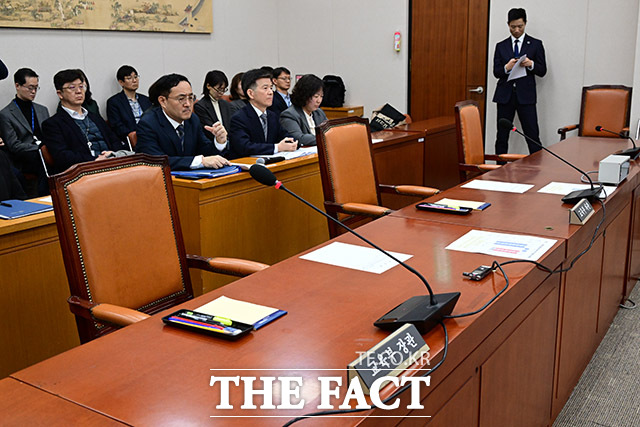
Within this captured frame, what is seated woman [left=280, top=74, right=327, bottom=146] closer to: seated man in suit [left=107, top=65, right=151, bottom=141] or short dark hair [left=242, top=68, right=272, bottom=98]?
short dark hair [left=242, top=68, right=272, bottom=98]

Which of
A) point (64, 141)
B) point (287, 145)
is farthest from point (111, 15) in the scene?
point (287, 145)

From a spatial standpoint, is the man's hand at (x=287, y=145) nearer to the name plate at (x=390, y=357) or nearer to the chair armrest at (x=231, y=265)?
the chair armrest at (x=231, y=265)

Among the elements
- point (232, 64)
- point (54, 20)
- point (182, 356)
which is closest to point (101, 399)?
point (182, 356)

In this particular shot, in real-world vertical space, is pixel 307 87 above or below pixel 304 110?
above

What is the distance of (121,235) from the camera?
1948 mm

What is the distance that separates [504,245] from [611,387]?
3.26 feet

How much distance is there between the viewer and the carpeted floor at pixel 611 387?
226 cm

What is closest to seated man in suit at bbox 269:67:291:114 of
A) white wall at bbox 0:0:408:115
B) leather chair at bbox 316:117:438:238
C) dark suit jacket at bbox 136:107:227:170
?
white wall at bbox 0:0:408:115

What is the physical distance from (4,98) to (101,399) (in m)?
4.85

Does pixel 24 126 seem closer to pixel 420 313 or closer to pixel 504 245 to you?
pixel 504 245

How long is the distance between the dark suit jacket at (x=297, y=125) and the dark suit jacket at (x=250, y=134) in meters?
0.19

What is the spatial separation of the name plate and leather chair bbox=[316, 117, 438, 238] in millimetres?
1485

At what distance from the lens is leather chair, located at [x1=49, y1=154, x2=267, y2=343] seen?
Answer: 182 centimetres

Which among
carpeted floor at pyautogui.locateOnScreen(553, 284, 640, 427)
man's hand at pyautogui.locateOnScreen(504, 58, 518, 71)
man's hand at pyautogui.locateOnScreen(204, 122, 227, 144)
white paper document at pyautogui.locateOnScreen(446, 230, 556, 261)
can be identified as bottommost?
carpeted floor at pyautogui.locateOnScreen(553, 284, 640, 427)
